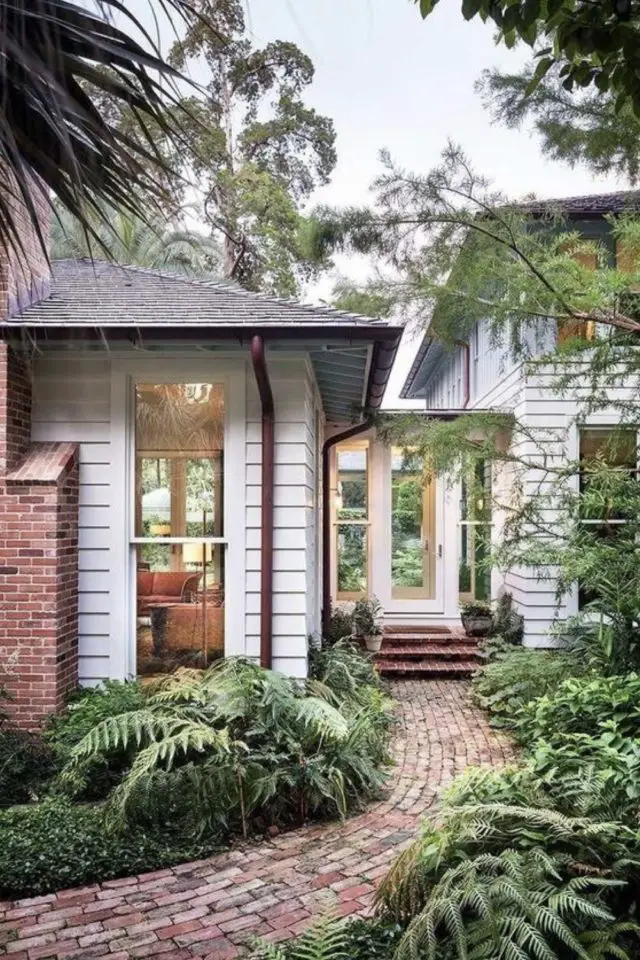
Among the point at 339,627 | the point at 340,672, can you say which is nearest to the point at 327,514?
the point at 339,627

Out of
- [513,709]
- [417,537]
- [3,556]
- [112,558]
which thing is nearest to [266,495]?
[112,558]

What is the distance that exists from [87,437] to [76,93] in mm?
3948

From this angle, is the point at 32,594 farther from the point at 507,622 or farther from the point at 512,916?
the point at 507,622

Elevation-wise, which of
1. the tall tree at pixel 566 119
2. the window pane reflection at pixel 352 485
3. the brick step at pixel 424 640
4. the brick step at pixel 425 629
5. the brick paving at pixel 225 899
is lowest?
the brick paving at pixel 225 899

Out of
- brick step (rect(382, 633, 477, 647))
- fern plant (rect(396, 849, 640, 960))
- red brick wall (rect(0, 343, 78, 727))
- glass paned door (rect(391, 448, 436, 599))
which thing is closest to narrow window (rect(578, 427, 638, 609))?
brick step (rect(382, 633, 477, 647))

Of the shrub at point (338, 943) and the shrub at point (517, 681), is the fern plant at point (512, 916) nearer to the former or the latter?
the shrub at point (338, 943)

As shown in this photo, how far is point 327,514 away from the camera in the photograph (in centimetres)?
910

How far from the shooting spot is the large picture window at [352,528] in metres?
10.1

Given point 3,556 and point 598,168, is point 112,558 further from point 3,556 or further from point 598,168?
point 598,168

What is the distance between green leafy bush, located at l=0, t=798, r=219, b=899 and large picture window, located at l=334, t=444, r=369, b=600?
651cm

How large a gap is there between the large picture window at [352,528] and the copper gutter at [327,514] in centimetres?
74

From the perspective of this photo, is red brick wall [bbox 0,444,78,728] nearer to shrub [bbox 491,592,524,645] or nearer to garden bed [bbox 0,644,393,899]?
garden bed [bbox 0,644,393,899]

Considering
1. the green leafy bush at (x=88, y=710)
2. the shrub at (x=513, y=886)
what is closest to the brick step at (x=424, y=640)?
the green leafy bush at (x=88, y=710)

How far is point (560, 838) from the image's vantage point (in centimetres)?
283
